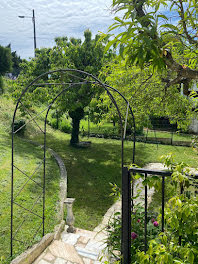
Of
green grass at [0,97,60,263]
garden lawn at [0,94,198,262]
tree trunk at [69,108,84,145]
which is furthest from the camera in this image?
tree trunk at [69,108,84,145]

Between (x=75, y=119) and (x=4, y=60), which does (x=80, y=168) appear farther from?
(x=4, y=60)

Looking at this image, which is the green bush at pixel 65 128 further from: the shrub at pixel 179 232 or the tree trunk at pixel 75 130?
the shrub at pixel 179 232

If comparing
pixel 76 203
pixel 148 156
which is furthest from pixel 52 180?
pixel 148 156

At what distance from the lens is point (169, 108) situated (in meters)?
6.71

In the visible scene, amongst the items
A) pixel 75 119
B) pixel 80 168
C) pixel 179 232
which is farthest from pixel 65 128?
pixel 179 232

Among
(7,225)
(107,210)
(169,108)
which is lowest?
(107,210)

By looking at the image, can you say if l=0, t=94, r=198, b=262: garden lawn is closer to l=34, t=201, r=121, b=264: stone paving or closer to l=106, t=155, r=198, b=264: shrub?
l=34, t=201, r=121, b=264: stone paving

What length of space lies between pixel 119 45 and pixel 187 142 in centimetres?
1413

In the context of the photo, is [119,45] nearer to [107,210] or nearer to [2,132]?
[107,210]

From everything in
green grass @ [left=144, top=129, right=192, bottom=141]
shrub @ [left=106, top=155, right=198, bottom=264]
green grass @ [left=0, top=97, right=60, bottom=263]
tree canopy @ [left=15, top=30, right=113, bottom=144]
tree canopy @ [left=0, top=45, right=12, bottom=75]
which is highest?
tree canopy @ [left=0, top=45, right=12, bottom=75]

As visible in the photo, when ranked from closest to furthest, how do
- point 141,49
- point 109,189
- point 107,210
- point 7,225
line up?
point 141,49 < point 7,225 < point 107,210 < point 109,189

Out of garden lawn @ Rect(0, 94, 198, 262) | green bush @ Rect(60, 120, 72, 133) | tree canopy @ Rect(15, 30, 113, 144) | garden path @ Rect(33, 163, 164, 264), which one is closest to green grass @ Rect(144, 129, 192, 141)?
garden lawn @ Rect(0, 94, 198, 262)

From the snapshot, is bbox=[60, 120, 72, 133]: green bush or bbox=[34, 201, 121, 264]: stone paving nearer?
bbox=[34, 201, 121, 264]: stone paving

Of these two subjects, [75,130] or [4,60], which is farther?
[4,60]
